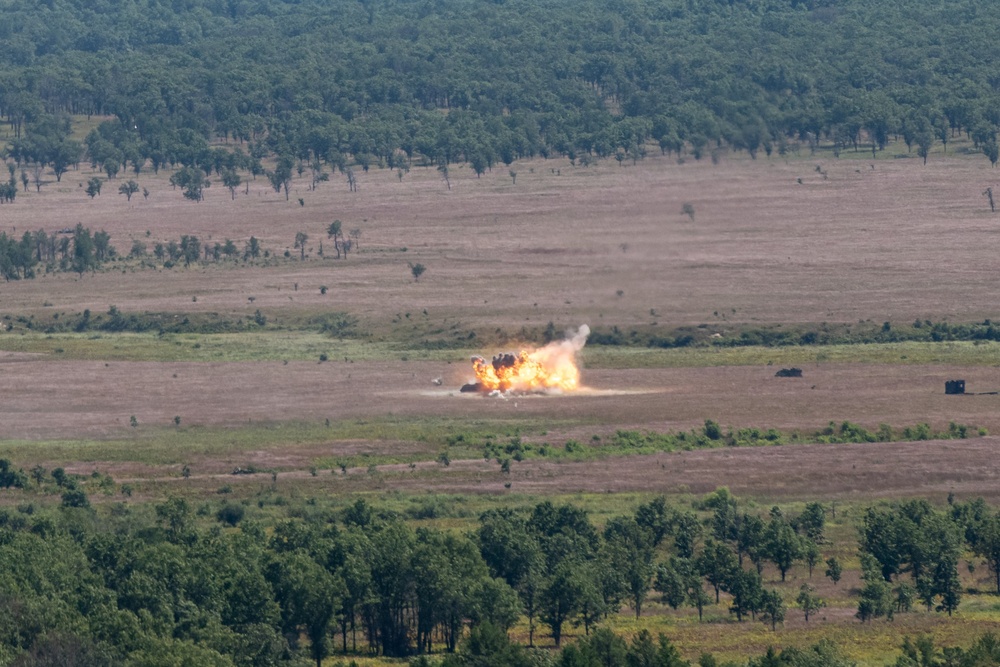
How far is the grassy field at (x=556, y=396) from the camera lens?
97750 millimetres

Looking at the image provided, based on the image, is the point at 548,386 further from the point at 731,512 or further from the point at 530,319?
the point at 731,512

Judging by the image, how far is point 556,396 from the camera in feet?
409

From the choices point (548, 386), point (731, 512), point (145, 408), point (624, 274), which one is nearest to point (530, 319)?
point (624, 274)

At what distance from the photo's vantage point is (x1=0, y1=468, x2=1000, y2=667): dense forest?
63.8 metres

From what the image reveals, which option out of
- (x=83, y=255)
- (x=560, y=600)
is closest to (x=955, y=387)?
(x=560, y=600)

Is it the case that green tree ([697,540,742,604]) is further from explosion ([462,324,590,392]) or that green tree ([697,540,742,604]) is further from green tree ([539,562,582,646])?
explosion ([462,324,590,392])

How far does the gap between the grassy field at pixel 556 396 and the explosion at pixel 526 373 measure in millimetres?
2228

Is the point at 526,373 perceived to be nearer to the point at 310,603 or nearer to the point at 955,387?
the point at 955,387

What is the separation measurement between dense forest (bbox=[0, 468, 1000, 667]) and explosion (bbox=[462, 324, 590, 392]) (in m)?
34.3

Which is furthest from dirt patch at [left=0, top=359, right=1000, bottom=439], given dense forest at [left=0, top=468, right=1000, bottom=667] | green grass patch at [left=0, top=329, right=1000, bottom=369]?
dense forest at [left=0, top=468, right=1000, bottom=667]

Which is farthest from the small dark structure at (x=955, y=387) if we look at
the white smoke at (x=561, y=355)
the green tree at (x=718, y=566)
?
the green tree at (x=718, y=566)

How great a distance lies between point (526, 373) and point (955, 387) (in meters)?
29.2

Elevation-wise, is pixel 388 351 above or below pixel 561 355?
below

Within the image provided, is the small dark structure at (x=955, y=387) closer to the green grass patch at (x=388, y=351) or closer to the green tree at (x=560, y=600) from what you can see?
the green grass patch at (x=388, y=351)
